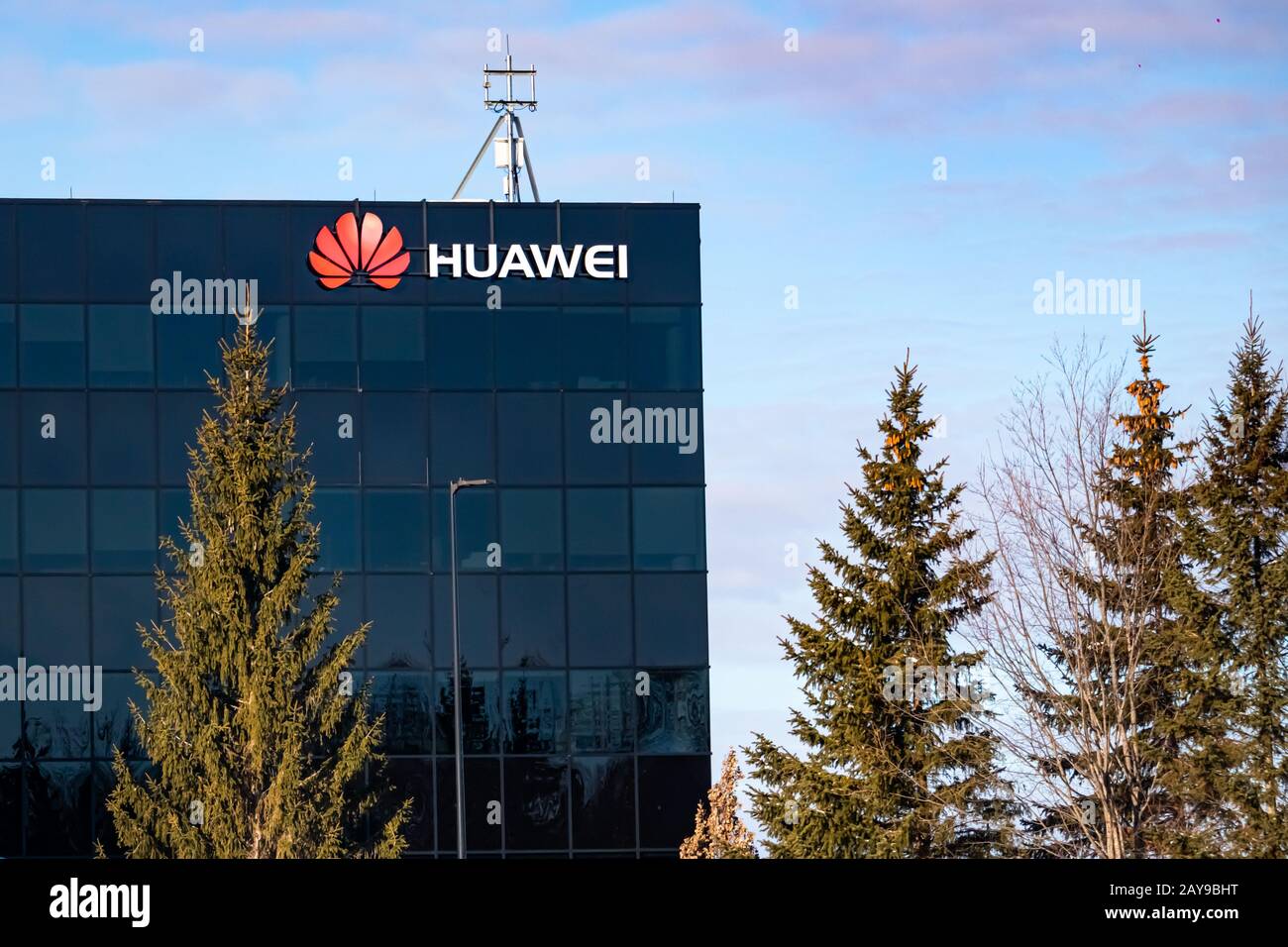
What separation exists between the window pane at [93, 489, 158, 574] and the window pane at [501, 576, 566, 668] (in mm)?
7652

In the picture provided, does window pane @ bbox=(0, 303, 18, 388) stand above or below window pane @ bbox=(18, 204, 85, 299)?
below

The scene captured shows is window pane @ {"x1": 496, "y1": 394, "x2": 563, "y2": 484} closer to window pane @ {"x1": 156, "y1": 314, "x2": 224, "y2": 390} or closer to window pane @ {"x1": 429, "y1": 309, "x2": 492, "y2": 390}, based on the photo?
window pane @ {"x1": 429, "y1": 309, "x2": 492, "y2": 390}

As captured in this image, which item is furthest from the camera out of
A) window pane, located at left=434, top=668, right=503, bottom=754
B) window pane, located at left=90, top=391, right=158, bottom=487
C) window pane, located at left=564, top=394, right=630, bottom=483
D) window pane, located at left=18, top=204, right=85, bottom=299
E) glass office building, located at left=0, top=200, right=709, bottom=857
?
window pane, located at left=564, top=394, right=630, bottom=483

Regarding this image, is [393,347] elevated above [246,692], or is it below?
above

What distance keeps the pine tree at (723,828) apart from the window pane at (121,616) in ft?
40.2

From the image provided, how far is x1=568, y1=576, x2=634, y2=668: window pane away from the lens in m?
41.2

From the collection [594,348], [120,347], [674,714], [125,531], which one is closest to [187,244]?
[120,347]

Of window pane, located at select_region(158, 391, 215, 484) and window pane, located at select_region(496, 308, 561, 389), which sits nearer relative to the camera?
window pane, located at select_region(158, 391, 215, 484)

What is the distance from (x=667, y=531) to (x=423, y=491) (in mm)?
5404

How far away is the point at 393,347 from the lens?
42031 mm

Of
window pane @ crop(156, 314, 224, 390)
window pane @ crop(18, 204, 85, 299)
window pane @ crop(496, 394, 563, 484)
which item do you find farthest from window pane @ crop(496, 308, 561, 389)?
window pane @ crop(18, 204, 85, 299)

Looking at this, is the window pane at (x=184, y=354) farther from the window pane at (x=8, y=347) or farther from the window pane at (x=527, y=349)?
the window pane at (x=527, y=349)
